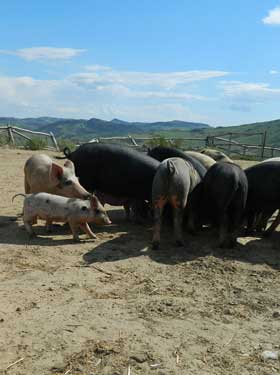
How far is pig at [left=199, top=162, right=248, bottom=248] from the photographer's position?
6441mm

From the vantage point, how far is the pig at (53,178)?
710cm

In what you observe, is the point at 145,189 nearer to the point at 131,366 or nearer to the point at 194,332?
the point at 194,332

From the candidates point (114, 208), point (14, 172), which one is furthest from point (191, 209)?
point (14, 172)

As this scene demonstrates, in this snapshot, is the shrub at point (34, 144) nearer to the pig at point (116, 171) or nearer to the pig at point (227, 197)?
the pig at point (116, 171)

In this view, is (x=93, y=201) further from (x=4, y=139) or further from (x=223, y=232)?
(x=4, y=139)

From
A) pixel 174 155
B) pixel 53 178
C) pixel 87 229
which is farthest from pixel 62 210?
pixel 174 155

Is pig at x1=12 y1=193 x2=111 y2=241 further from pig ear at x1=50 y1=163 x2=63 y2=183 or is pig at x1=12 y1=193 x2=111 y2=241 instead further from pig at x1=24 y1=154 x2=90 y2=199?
pig ear at x1=50 y1=163 x2=63 y2=183

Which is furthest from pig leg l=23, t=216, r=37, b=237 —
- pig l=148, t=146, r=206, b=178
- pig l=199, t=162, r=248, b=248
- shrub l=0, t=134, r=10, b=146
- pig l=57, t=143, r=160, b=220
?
shrub l=0, t=134, r=10, b=146

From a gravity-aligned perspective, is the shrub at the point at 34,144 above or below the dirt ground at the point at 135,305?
above

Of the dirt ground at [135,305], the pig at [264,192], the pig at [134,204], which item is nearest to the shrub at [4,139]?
the pig at [134,204]

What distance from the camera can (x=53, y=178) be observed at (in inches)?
282

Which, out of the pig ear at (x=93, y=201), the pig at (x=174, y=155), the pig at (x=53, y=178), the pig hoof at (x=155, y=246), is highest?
the pig at (x=174, y=155)

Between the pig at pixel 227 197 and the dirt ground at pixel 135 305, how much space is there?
0.29 metres

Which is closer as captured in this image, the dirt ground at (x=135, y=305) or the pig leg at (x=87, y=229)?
the dirt ground at (x=135, y=305)
